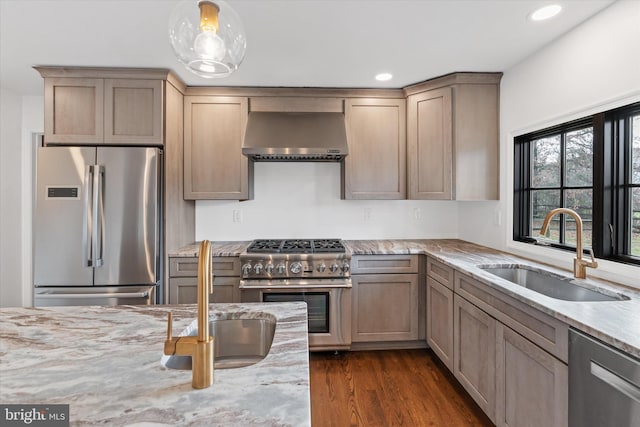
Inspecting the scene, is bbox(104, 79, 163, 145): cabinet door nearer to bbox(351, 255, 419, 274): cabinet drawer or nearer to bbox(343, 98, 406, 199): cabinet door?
bbox(343, 98, 406, 199): cabinet door

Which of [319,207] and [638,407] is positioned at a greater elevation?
[319,207]

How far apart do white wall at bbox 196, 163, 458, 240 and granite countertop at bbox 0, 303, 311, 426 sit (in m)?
2.17

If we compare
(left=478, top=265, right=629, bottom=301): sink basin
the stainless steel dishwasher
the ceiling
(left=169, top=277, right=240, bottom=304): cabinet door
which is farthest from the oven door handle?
the ceiling

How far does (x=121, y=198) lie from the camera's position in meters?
2.44

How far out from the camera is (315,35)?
202cm

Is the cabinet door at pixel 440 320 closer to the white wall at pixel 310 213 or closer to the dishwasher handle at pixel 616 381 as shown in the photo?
the white wall at pixel 310 213

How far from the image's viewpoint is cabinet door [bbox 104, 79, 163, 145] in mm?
2523

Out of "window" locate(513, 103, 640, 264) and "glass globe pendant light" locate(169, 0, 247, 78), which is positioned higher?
"glass globe pendant light" locate(169, 0, 247, 78)

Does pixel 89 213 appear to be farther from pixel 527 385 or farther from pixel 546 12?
pixel 546 12

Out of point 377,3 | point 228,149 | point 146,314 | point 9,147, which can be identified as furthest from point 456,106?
point 9,147

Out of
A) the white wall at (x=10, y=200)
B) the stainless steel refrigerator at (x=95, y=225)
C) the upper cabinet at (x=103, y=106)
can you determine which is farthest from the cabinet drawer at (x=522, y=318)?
the white wall at (x=10, y=200)

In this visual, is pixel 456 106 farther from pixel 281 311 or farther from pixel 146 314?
pixel 146 314

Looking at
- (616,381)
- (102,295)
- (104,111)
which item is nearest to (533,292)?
(616,381)

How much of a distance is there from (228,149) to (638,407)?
292cm
